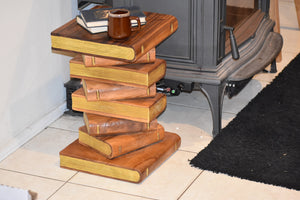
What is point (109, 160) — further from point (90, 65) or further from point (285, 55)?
point (285, 55)

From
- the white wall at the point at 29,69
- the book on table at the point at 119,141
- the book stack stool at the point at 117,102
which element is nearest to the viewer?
→ the book stack stool at the point at 117,102

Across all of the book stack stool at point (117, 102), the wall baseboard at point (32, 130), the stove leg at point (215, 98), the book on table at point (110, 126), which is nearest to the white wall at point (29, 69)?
the wall baseboard at point (32, 130)

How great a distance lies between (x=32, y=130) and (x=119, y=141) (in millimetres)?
550

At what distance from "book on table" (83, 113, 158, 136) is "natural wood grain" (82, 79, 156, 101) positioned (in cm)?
10

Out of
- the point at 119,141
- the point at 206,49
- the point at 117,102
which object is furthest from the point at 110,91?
the point at 206,49

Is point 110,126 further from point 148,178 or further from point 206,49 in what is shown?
point 206,49

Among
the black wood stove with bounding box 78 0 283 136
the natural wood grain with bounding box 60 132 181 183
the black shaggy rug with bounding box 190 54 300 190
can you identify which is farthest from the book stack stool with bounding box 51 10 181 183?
the black shaggy rug with bounding box 190 54 300 190

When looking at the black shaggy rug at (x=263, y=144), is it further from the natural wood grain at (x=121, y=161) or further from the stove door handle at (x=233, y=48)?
the stove door handle at (x=233, y=48)

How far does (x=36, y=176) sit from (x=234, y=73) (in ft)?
3.33

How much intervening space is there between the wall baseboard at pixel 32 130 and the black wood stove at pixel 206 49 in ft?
2.01

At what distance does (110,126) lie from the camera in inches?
95.3

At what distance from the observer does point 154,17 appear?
2469 millimetres

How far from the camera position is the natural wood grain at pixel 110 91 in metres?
2.38

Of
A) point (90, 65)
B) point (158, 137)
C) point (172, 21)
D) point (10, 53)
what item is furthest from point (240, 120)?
point (10, 53)
